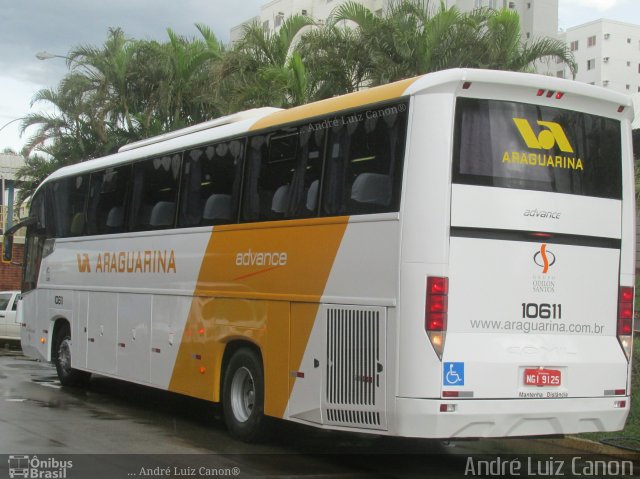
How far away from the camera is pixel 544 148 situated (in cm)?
838

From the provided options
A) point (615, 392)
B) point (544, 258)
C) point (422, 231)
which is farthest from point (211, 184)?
point (615, 392)

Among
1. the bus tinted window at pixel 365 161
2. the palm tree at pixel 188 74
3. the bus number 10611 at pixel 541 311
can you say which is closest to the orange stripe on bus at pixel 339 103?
the bus tinted window at pixel 365 161

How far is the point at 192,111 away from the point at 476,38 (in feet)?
29.1

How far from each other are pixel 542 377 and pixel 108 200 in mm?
8058

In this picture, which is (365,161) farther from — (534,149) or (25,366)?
(25,366)

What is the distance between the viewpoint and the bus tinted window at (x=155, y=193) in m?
12.0

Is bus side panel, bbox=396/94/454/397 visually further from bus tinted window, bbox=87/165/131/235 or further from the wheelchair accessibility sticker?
bus tinted window, bbox=87/165/131/235

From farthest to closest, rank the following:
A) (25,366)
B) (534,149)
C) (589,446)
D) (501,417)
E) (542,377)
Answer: (25,366) → (589,446) → (534,149) → (542,377) → (501,417)

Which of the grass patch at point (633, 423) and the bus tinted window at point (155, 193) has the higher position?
the bus tinted window at point (155, 193)

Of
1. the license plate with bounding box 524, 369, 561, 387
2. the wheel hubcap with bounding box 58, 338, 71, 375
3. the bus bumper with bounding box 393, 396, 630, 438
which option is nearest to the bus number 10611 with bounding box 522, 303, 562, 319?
the license plate with bounding box 524, 369, 561, 387

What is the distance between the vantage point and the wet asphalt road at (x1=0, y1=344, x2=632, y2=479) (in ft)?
28.6

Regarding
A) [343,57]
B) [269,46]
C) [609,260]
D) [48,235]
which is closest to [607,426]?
[609,260]

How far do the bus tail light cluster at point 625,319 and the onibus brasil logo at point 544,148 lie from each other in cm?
135

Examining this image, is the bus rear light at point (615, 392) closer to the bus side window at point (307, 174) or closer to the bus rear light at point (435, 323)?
the bus rear light at point (435, 323)
